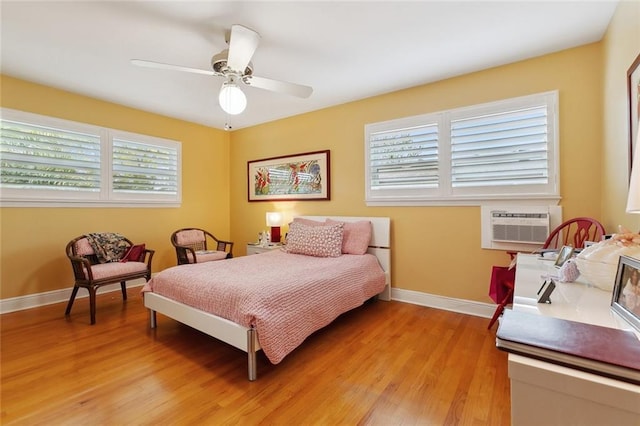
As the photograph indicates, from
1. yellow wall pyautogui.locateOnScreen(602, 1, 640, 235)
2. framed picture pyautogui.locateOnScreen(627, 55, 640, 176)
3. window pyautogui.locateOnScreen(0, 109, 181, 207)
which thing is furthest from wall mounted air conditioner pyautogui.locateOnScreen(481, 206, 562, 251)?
window pyautogui.locateOnScreen(0, 109, 181, 207)

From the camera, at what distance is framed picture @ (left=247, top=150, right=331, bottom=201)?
4.09 m

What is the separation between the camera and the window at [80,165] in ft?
10.3

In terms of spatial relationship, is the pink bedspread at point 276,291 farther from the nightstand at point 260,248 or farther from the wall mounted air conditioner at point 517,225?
the wall mounted air conditioner at point 517,225

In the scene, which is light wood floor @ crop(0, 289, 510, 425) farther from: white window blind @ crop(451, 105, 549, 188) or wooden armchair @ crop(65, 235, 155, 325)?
white window blind @ crop(451, 105, 549, 188)

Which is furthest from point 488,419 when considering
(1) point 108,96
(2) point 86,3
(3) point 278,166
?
(1) point 108,96

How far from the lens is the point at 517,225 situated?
2783 millimetres

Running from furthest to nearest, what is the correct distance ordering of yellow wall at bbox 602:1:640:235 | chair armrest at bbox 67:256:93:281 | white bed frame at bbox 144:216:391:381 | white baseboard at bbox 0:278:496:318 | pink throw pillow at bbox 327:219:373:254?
1. pink throw pillow at bbox 327:219:373:254
2. white baseboard at bbox 0:278:496:318
3. chair armrest at bbox 67:256:93:281
4. white bed frame at bbox 144:216:391:381
5. yellow wall at bbox 602:1:640:235

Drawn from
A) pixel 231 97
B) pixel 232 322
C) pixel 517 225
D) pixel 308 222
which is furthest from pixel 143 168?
pixel 517 225

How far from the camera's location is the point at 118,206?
393cm

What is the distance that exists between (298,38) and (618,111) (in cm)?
237

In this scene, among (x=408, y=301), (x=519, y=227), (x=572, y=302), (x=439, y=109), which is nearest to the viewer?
(x=572, y=302)

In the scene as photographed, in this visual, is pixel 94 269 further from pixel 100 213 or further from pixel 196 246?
pixel 196 246

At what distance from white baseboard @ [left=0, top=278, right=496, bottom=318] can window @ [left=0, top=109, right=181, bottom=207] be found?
3.43ft

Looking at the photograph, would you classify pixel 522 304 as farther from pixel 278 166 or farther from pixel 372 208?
pixel 278 166
